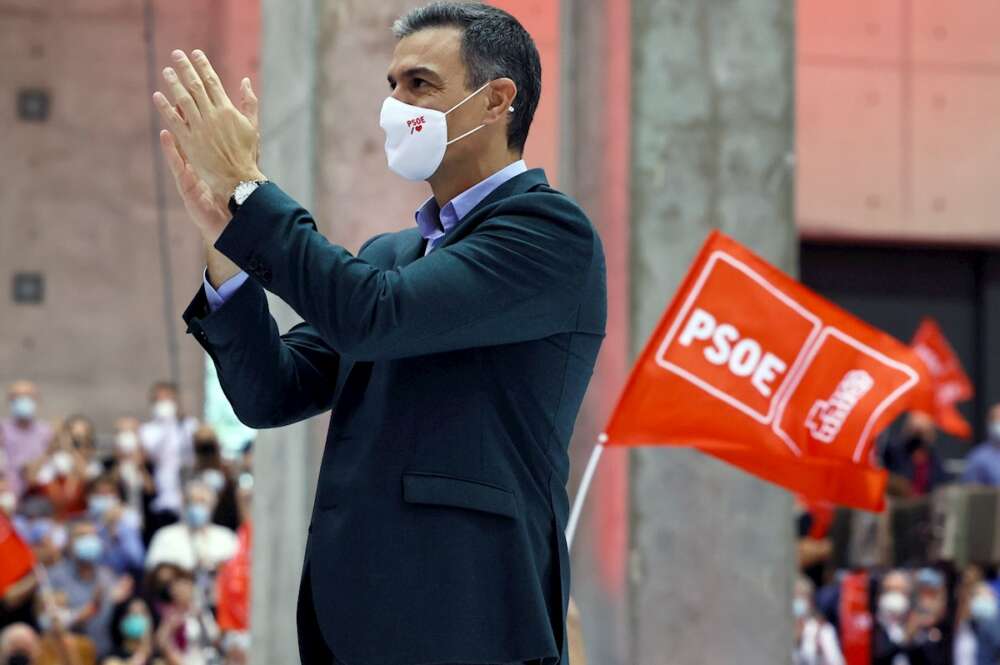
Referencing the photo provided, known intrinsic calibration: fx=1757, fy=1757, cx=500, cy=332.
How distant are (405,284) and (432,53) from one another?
1.38 feet

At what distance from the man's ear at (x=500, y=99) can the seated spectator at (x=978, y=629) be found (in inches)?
460

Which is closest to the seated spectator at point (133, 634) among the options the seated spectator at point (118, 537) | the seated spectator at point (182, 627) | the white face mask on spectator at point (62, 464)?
the seated spectator at point (182, 627)

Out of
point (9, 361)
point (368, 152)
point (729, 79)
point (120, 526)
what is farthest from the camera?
point (9, 361)

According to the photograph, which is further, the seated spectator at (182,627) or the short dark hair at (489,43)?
the seated spectator at (182,627)

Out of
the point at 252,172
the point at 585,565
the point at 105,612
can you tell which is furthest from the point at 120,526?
the point at 252,172

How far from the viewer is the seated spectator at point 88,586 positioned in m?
11.8

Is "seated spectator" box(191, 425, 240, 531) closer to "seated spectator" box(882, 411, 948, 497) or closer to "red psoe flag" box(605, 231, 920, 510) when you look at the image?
"seated spectator" box(882, 411, 948, 497)

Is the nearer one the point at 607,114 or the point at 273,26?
the point at 273,26

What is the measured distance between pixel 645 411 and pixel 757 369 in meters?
0.49

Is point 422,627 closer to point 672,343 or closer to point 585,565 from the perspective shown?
point 672,343

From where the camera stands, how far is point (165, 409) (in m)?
14.8

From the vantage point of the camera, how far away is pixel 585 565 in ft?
26.4

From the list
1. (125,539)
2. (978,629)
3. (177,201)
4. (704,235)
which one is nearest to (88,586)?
(125,539)

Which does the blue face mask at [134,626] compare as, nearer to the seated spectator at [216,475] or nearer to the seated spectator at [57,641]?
the seated spectator at [57,641]
